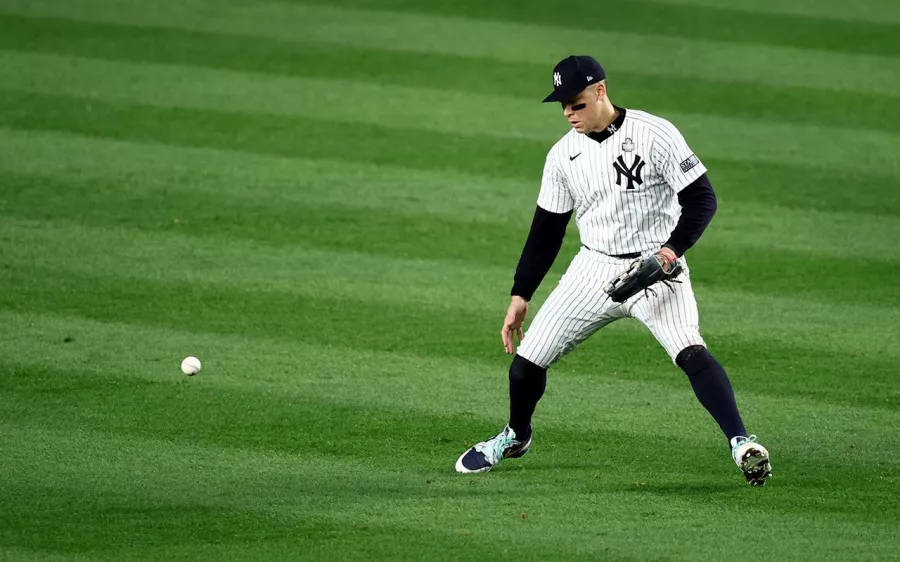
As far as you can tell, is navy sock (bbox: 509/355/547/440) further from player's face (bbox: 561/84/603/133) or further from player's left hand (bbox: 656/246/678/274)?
player's face (bbox: 561/84/603/133)

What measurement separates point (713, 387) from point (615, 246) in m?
0.73

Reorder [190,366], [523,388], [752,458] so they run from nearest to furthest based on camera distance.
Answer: [752,458], [523,388], [190,366]

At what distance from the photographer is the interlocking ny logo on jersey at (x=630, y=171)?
5.09 metres

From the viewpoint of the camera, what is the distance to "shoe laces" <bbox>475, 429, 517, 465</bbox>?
5.44 m

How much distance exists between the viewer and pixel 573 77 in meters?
5.02

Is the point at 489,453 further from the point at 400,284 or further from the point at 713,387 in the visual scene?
the point at 400,284

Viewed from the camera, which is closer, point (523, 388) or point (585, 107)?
point (585, 107)

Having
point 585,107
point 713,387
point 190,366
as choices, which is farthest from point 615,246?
point 190,366

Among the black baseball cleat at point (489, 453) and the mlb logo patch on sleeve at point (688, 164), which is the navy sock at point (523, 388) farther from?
the mlb logo patch on sleeve at point (688, 164)

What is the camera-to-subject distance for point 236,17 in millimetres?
11297

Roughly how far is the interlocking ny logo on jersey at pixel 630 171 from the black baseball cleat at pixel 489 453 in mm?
1230

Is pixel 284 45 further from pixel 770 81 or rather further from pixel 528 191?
pixel 770 81

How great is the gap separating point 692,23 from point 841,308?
4.76 metres

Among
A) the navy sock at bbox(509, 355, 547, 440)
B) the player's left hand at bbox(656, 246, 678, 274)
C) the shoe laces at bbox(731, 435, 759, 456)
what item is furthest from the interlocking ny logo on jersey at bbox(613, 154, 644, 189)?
the shoe laces at bbox(731, 435, 759, 456)
